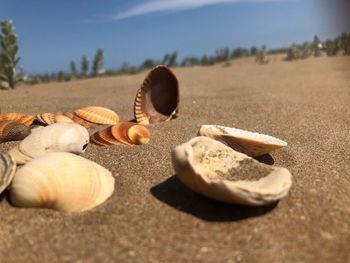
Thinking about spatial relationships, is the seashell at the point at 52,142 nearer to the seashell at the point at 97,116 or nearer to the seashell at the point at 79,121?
the seashell at the point at 79,121

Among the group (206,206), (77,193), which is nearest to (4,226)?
(77,193)

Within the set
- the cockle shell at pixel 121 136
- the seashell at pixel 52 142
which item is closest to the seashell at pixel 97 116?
the cockle shell at pixel 121 136

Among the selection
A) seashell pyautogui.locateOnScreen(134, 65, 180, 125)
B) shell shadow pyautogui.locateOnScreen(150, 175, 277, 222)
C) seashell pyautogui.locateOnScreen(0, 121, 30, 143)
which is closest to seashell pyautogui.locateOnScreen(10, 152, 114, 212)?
shell shadow pyautogui.locateOnScreen(150, 175, 277, 222)

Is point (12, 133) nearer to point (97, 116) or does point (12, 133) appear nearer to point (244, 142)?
point (97, 116)

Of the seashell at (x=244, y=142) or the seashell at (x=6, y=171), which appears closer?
the seashell at (x=6, y=171)

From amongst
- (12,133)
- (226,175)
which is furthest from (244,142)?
(12,133)

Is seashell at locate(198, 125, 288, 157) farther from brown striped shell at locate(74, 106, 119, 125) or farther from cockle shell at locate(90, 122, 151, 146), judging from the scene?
brown striped shell at locate(74, 106, 119, 125)
